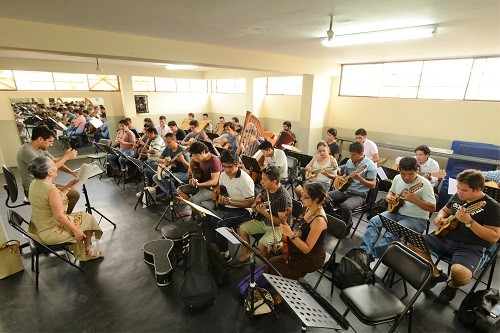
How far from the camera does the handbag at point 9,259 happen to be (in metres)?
3.03

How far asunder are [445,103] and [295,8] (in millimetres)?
5199

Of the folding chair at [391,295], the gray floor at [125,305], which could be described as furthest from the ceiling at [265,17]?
the gray floor at [125,305]

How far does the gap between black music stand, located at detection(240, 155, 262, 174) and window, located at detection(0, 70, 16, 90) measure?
7.70 metres

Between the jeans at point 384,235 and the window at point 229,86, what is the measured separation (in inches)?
339

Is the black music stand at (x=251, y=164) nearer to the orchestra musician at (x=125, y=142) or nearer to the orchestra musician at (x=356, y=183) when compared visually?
the orchestra musician at (x=356, y=183)

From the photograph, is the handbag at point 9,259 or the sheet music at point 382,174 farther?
the sheet music at point 382,174

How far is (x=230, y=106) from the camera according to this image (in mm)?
11570

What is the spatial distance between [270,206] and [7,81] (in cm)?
912

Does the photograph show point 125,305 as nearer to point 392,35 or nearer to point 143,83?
point 392,35

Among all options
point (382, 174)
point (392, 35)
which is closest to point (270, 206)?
point (382, 174)

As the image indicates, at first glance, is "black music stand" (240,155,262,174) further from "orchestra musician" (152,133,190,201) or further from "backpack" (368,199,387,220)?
"backpack" (368,199,387,220)

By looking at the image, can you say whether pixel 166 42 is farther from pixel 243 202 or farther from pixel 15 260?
pixel 15 260

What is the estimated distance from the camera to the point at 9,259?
308cm

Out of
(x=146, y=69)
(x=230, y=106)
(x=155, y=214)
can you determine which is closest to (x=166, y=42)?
(x=155, y=214)
